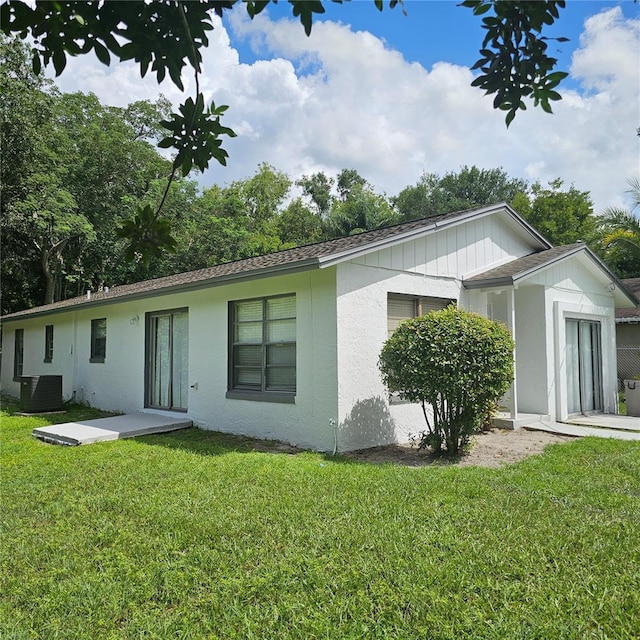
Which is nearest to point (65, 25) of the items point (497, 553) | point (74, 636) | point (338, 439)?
point (74, 636)

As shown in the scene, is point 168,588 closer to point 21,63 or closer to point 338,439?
point 338,439

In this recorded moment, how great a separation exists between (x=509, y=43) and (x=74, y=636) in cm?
395

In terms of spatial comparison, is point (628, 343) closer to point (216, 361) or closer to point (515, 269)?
point (515, 269)

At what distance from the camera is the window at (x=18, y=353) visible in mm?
18766

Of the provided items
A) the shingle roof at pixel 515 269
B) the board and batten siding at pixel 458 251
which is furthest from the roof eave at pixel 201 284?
the shingle roof at pixel 515 269

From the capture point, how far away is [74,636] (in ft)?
9.38

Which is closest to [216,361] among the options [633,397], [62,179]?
[633,397]

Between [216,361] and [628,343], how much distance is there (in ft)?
50.9

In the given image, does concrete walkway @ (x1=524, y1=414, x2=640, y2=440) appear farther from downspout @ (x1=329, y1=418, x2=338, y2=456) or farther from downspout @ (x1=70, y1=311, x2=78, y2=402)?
downspout @ (x1=70, y1=311, x2=78, y2=402)

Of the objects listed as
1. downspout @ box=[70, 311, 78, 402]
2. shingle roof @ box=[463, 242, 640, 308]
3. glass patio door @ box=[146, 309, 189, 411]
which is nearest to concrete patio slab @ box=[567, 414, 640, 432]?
shingle roof @ box=[463, 242, 640, 308]

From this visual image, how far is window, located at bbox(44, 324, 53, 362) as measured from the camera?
54.2 feet

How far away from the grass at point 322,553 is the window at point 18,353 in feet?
47.2

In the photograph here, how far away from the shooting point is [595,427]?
9695 millimetres

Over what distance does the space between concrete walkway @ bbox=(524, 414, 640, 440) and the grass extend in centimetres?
263
